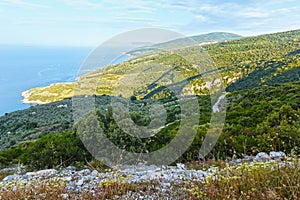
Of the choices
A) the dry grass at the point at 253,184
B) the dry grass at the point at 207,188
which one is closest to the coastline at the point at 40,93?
the dry grass at the point at 207,188

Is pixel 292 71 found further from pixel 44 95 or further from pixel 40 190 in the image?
pixel 44 95

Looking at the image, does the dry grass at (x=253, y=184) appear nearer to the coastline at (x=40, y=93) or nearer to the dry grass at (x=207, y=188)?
the dry grass at (x=207, y=188)

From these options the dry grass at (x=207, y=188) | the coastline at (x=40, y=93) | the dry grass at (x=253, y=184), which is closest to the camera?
the dry grass at (x=253, y=184)

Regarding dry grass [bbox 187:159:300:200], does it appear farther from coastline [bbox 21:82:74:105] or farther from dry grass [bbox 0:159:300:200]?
coastline [bbox 21:82:74:105]

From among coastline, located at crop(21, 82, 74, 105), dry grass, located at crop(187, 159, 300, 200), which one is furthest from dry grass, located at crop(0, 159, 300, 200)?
coastline, located at crop(21, 82, 74, 105)

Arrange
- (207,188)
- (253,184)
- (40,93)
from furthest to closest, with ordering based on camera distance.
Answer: (40,93), (207,188), (253,184)

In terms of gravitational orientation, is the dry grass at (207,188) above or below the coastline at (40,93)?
above

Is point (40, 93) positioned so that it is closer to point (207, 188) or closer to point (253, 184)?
point (207, 188)

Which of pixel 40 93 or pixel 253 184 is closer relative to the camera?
pixel 253 184

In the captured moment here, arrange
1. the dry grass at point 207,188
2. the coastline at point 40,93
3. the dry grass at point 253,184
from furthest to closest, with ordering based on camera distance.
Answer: the coastline at point 40,93
the dry grass at point 207,188
the dry grass at point 253,184

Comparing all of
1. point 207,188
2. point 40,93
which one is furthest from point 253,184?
point 40,93

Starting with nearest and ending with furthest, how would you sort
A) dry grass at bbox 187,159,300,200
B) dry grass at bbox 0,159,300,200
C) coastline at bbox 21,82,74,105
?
dry grass at bbox 187,159,300,200, dry grass at bbox 0,159,300,200, coastline at bbox 21,82,74,105

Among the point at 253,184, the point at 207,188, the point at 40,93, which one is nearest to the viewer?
the point at 253,184

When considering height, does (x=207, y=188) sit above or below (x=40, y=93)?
above
